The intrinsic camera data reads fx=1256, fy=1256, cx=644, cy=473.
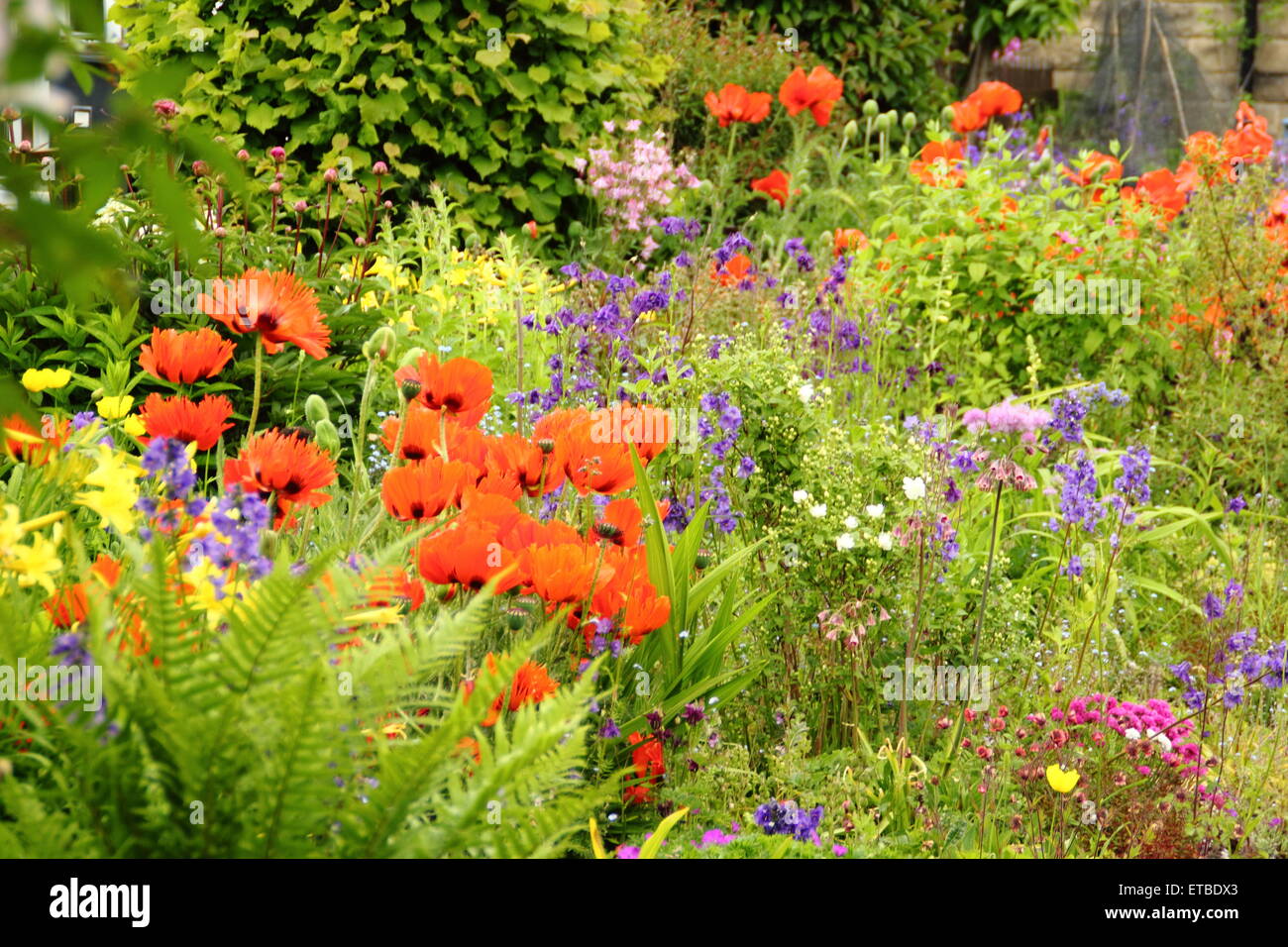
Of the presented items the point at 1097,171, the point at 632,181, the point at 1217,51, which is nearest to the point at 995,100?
the point at 1097,171

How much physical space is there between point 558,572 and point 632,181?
4.19m

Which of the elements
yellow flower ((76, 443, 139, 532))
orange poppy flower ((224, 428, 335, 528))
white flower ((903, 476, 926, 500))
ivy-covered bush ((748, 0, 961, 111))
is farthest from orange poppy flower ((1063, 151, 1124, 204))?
yellow flower ((76, 443, 139, 532))

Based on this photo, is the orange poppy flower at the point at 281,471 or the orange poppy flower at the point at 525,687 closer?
the orange poppy flower at the point at 281,471

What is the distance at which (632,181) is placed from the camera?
5.93m

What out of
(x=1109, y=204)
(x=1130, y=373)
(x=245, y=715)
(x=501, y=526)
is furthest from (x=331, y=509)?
(x=1109, y=204)

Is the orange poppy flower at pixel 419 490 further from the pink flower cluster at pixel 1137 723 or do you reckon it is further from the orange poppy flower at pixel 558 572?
the pink flower cluster at pixel 1137 723

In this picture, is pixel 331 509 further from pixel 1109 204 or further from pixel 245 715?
pixel 1109 204

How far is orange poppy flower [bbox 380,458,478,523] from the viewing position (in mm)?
2016

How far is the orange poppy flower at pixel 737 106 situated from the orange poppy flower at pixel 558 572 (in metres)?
4.80

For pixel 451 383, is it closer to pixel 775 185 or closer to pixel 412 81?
pixel 412 81

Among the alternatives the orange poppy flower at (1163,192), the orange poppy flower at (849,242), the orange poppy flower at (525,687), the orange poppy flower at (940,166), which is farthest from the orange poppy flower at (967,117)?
the orange poppy flower at (525,687)

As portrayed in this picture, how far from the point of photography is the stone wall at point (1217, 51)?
12.0 m

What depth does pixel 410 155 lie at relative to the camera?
610 centimetres

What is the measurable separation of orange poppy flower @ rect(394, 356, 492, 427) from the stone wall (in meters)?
11.1
